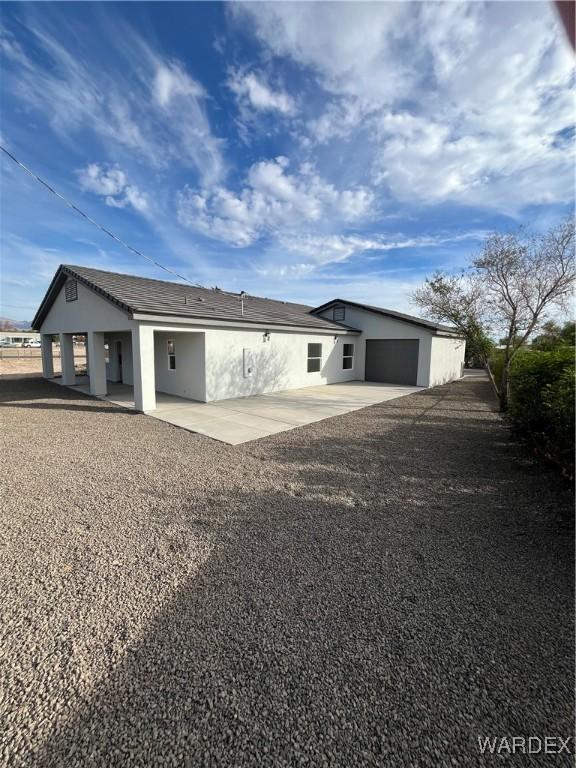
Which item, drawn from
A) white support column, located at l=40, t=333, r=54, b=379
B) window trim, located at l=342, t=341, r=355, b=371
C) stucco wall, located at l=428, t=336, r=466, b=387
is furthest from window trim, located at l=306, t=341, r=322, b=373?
white support column, located at l=40, t=333, r=54, b=379

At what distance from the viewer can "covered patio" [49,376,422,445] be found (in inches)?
319

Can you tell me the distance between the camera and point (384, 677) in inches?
81.6

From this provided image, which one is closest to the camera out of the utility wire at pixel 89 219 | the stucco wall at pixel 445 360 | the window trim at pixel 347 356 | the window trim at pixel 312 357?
the utility wire at pixel 89 219

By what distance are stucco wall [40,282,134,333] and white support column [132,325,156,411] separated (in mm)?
446

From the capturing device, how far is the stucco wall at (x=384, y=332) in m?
16.1

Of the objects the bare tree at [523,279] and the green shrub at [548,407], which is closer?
the green shrub at [548,407]

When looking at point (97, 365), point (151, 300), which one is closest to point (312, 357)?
point (151, 300)

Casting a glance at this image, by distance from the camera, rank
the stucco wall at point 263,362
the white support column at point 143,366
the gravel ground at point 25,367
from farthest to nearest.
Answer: the gravel ground at point 25,367, the stucco wall at point 263,362, the white support column at point 143,366

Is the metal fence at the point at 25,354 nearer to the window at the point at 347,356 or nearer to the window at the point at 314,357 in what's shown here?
the window at the point at 314,357

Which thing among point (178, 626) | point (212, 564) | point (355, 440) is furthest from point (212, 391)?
point (178, 626)

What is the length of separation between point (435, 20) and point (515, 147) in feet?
16.1

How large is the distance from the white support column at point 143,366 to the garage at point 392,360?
1204 centimetres

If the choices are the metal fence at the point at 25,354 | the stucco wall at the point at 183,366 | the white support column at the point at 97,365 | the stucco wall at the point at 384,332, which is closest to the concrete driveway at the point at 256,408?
the stucco wall at the point at 183,366

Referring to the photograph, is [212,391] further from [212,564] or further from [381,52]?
[381,52]
